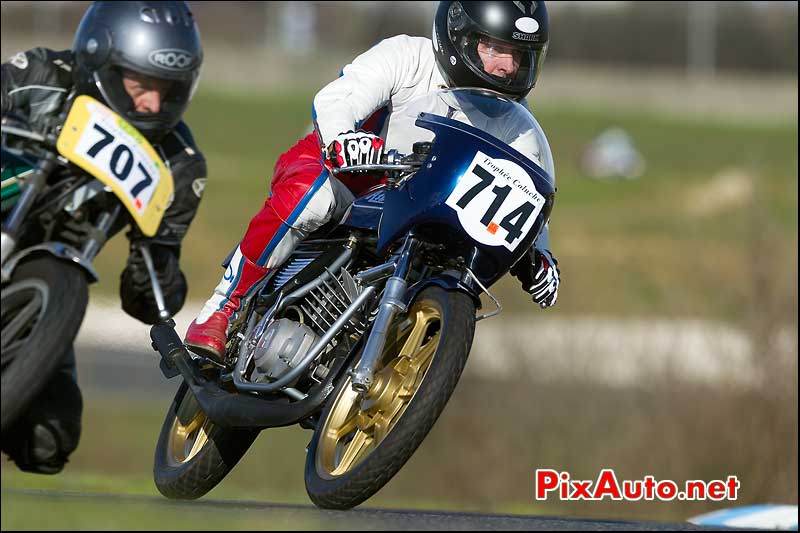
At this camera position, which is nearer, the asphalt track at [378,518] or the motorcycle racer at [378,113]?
the motorcycle racer at [378,113]

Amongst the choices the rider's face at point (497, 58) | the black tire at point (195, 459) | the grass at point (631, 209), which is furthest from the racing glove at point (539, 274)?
the grass at point (631, 209)

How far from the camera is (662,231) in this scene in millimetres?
21344

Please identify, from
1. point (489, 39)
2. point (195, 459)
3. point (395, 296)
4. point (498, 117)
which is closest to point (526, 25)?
point (489, 39)

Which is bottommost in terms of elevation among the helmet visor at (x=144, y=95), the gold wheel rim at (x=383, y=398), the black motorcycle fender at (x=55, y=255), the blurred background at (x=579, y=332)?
the blurred background at (x=579, y=332)

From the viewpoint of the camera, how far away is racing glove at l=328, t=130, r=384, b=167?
5.24m

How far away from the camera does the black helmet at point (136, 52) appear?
5.64 meters

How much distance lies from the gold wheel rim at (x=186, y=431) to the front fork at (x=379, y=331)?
1603 millimetres

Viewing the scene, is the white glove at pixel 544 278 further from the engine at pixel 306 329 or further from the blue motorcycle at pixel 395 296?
the engine at pixel 306 329

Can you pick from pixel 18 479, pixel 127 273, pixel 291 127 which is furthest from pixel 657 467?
pixel 291 127

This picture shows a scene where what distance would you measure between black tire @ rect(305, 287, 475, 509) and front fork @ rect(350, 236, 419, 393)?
0.13 m

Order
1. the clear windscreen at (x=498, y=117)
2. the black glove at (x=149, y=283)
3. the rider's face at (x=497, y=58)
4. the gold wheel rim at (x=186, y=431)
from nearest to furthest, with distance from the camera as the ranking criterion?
the clear windscreen at (x=498, y=117) < the rider's face at (x=497, y=58) < the black glove at (x=149, y=283) < the gold wheel rim at (x=186, y=431)

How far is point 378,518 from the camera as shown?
20.4 feet

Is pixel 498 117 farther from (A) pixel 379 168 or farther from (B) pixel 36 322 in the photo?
(B) pixel 36 322

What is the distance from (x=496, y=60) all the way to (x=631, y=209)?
18867 mm
